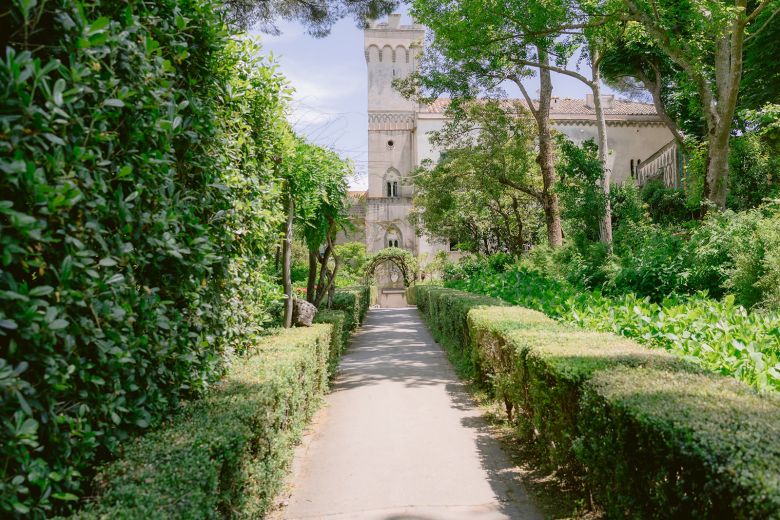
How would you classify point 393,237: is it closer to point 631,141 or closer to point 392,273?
point 392,273

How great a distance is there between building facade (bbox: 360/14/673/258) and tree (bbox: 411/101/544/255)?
9570mm

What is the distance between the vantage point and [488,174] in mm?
18594

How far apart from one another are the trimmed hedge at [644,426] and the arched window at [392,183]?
1482 inches

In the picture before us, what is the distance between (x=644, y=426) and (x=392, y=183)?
4072cm

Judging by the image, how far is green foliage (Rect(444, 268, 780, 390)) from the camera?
11.8ft

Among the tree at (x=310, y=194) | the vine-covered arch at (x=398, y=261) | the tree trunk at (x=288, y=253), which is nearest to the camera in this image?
the tree at (x=310, y=194)

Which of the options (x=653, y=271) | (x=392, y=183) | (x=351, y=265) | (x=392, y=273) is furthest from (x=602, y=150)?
(x=392, y=183)

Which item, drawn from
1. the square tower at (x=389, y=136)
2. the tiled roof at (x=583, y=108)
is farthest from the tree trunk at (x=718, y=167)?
the square tower at (x=389, y=136)

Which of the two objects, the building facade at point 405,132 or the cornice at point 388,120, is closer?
the building facade at point 405,132

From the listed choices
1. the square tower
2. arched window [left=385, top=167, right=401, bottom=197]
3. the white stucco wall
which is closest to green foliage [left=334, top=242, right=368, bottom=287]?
the square tower

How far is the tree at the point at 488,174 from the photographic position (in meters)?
18.5

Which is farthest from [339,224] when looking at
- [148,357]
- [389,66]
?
[389,66]

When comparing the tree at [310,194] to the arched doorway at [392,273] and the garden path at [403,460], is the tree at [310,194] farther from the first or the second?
the arched doorway at [392,273]

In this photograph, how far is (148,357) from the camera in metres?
2.77
